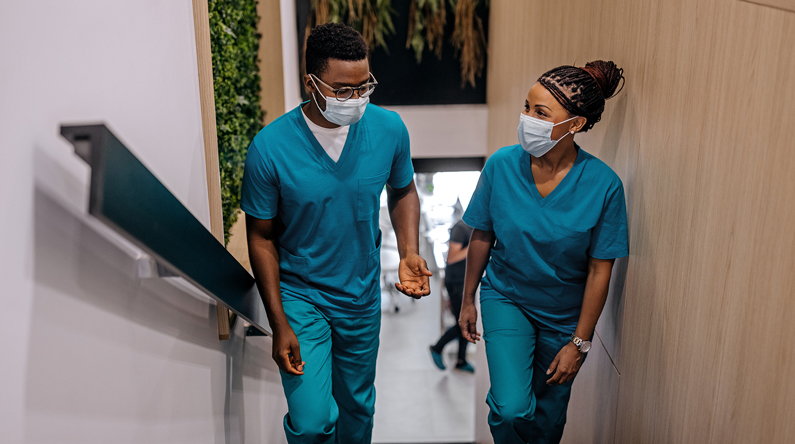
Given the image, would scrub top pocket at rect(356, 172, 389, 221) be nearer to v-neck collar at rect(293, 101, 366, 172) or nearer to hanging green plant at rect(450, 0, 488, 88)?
v-neck collar at rect(293, 101, 366, 172)

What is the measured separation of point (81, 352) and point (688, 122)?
1353mm

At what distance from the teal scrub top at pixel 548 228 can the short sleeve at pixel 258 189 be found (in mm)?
630

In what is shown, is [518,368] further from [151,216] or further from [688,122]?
[151,216]

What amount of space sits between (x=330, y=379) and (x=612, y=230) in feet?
3.15

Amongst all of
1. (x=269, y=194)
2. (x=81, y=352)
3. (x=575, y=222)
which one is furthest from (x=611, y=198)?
(x=81, y=352)

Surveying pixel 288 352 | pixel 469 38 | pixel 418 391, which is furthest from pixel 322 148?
pixel 418 391

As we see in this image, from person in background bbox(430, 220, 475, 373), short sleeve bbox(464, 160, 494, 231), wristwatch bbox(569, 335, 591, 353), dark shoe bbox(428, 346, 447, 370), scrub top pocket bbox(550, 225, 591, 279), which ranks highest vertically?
short sleeve bbox(464, 160, 494, 231)

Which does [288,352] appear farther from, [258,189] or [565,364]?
[565,364]

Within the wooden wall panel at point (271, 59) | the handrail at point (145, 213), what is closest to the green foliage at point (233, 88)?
the wooden wall panel at point (271, 59)

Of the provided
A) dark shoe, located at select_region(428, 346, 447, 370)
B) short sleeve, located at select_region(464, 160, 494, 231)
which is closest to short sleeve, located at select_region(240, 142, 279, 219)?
short sleeve, located at select_region(464, 160, 494, 231)

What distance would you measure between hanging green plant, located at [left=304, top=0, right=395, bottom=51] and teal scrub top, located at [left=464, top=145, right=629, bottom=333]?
2.92 metres

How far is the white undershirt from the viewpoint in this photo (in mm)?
1792

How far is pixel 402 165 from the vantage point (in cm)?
198

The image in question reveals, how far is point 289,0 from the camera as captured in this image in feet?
14.1
